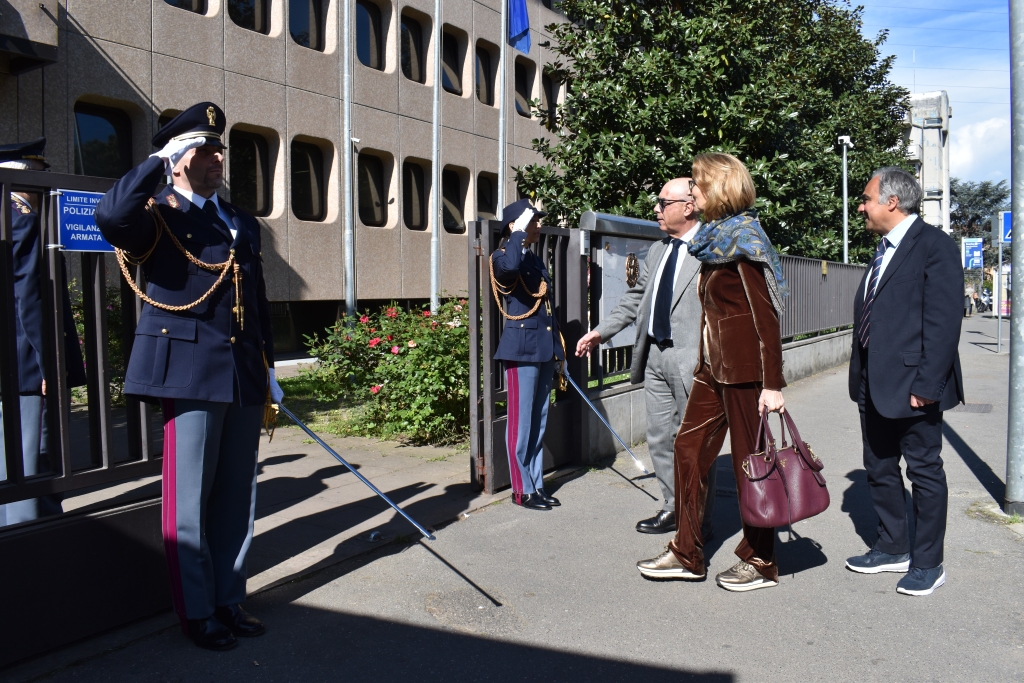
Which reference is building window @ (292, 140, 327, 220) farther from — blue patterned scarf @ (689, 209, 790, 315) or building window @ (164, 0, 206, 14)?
blue patterned scarf @ (689, 209, 790, 315)

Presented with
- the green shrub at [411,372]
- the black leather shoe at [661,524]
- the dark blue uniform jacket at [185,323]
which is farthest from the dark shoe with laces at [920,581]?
the green shrub at [411,372]

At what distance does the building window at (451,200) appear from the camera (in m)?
23.4

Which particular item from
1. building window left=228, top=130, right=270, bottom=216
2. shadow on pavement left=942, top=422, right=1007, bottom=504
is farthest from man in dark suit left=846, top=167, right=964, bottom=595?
building window left=228, top=130, right=270, bottom=216

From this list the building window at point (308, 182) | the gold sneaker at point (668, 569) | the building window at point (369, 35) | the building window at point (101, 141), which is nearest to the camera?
the gold sneaker at point (668, 569)

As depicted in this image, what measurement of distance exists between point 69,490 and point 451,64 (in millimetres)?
21253

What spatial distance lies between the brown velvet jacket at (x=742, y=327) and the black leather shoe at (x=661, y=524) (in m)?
1.41

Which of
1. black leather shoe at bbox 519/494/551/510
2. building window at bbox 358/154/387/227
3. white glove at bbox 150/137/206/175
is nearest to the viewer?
white glove at bbox 150/137/206/175

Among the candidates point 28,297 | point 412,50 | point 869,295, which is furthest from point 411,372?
point 412,50

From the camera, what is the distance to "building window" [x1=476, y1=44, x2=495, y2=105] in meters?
24.3

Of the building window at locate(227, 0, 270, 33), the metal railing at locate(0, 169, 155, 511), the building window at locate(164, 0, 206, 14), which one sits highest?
the building window at locate(227, 0, 270, 33)

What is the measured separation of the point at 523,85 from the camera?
88.4ft

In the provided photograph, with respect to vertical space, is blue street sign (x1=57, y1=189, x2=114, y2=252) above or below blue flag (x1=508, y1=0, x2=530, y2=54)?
below

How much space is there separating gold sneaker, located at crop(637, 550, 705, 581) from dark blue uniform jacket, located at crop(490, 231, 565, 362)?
5.31 ft

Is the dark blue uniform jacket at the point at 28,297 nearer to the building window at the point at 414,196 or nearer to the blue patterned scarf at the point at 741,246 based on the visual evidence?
the blue patterned scarf at the point at 741,246
